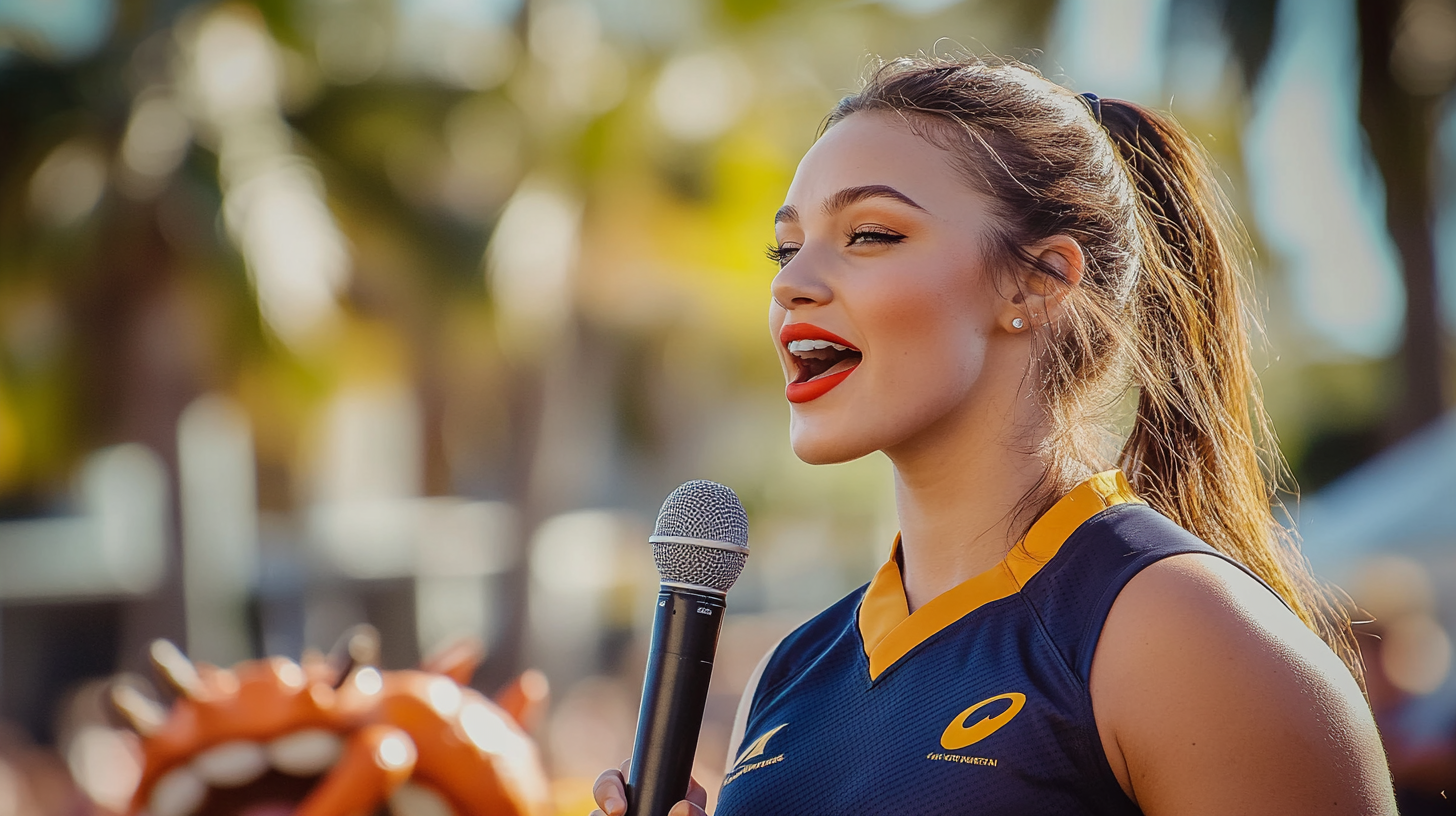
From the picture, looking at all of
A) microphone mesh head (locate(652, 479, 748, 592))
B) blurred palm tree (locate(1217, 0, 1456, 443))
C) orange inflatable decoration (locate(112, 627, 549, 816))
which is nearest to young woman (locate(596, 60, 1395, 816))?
microphone mesh head (locate(652, 479, 748, 592))

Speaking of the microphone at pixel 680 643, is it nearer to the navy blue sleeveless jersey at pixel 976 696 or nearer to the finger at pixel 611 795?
the finger at pixel 611 795

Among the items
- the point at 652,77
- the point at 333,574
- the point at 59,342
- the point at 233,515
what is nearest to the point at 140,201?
the point at 59,342

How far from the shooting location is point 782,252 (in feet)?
7.58

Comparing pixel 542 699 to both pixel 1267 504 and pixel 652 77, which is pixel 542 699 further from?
pixel 652 77

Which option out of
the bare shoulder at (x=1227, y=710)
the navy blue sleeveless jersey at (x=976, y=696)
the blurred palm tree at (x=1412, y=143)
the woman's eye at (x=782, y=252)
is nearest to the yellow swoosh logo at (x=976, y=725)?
the navy blue sleeveless jersey at (x=976, y=696)

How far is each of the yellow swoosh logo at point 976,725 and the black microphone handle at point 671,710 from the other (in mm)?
342

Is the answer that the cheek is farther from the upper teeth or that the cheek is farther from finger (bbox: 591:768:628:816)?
finger (bbox: 591:768:628:816)

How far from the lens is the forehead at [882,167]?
204cm

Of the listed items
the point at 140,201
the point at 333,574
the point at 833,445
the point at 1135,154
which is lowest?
the point at 833,445

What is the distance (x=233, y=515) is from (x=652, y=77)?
34.8ft

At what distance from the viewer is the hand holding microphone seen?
1875mm

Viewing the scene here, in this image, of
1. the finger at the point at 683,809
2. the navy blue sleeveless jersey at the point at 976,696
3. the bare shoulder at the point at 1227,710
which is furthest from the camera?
the finger at the point at 683,809

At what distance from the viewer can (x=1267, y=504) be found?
88.7 inches

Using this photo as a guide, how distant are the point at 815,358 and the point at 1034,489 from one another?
0.39 m
